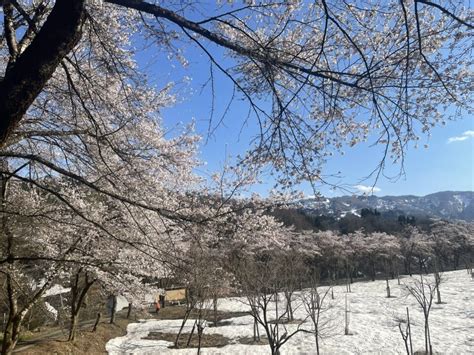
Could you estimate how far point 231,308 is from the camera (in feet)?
96.9

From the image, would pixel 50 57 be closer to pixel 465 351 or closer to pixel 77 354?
pixel 77 354

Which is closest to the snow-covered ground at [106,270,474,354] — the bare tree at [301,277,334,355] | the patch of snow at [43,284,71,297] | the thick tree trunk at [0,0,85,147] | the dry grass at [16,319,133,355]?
the bare tree at [301,277,334,355]

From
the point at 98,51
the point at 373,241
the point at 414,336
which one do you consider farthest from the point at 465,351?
the point at 373,241

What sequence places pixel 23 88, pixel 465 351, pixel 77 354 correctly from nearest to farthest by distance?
1. pixel 23 88
2. pixel 77 354
3. pixel 465 351

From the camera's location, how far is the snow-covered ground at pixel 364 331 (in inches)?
625

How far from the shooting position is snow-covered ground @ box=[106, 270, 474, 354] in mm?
15883

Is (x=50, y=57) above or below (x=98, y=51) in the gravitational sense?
below

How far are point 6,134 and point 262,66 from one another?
1.74 metres

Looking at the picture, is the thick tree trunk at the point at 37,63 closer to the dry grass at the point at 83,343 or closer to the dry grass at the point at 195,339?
the dry grass at the point at 83,343

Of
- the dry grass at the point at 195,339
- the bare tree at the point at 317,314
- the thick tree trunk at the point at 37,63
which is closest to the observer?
the thick tree trunk at the point at 37,63

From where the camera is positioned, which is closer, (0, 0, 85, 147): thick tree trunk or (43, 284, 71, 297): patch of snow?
(0, 0, 85, 147): thick tree trunk

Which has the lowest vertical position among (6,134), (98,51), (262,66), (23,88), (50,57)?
(6,134)

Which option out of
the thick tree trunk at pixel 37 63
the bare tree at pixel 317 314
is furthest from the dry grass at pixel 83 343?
the thick tree trunk at pixel 37 63

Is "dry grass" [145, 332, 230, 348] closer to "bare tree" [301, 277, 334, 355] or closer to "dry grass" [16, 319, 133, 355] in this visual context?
"dry grass" [16, 319, 133, 355]
